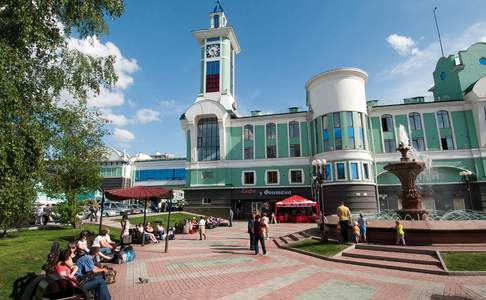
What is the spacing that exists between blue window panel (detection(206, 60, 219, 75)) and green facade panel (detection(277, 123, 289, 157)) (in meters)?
13.0

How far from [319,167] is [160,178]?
4306 cm

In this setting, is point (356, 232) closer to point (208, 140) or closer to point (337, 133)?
point (337, 133)

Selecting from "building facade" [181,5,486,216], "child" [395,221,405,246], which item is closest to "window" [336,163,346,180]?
"building facade" [181,5,486,216]

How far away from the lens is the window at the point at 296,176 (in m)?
38.2

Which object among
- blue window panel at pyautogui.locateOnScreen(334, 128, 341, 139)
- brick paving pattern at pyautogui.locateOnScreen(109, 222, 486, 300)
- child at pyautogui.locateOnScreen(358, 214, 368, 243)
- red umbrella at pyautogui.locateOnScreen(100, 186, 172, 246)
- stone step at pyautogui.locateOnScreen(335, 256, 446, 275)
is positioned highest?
blue window panel at pyautogui.locateOnScreen(334, 128, 341, 139)

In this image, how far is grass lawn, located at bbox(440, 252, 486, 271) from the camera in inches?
357

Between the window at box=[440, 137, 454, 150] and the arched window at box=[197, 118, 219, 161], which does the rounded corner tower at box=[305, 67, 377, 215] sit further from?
the arched window at box=[197, 118, 219, 161]

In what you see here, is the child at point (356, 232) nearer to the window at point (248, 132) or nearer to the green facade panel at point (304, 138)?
the green facade panel at point (304, 138)

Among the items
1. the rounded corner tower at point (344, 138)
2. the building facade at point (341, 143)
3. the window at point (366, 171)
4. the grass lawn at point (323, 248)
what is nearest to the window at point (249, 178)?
the building facade at point (341, 143)

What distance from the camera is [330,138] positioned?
35250 millimetres

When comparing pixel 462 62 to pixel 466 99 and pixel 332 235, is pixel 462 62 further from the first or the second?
pixel 332 235

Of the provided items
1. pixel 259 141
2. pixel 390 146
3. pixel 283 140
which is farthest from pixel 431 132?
pixel 259 141

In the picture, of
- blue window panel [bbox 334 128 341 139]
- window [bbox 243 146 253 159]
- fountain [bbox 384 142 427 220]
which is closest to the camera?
fountain [bbox 384 142 427 220]

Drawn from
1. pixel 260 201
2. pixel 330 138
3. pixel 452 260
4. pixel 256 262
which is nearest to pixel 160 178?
pixel 260 201
